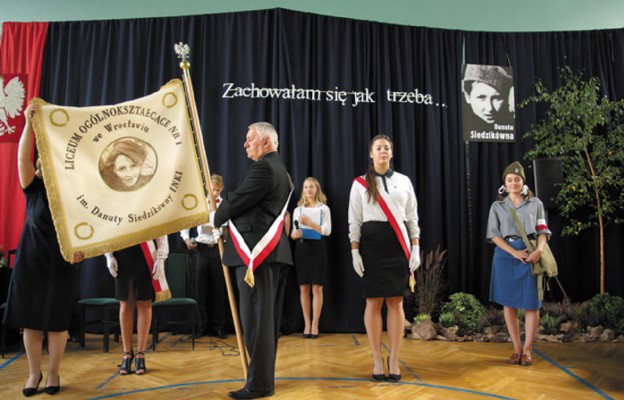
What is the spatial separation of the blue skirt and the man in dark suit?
178cm

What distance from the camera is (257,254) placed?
9.31 ft

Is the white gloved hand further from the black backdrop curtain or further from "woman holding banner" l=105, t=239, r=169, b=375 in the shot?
the black backdrop curtain

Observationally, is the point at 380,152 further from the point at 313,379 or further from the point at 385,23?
the point at 385,23

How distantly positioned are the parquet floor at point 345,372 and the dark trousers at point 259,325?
19 cm

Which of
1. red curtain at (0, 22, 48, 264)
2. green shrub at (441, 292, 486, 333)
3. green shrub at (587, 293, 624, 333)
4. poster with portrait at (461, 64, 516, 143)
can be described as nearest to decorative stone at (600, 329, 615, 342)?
green shrub at (587, 293, 624, 333)

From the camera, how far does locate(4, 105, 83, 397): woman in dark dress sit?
2.93 meters

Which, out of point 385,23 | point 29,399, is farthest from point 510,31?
point 29,399

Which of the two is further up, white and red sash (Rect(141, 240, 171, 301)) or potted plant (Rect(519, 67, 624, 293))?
potted plant (Rect(519, 67, 624, 293))

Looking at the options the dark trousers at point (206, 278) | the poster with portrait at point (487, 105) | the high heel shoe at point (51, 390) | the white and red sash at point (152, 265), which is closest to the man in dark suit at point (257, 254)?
the white and red sash at point (152, 265)

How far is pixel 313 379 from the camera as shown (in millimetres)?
3381

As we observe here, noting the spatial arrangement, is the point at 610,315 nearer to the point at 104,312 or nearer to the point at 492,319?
the point at 492,319

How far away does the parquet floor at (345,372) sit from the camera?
3.05m

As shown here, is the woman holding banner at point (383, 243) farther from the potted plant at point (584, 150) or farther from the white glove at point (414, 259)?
the potted plant at point (584, 150)

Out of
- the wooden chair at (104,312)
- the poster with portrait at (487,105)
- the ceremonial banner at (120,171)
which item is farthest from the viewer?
the poster with portrait at (487,105)
